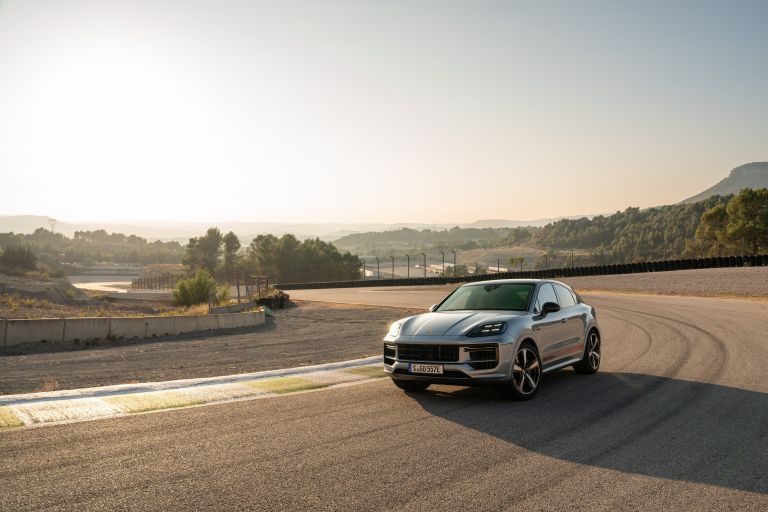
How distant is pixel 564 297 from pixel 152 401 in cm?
658

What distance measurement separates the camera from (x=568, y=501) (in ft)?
16.1

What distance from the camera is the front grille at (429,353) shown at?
28.0ft

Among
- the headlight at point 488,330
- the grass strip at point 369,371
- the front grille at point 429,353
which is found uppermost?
the headlight at point 488,330

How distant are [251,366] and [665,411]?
8.04 m

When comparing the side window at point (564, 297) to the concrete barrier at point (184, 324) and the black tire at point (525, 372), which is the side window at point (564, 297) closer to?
the black tire at point (525, 372)

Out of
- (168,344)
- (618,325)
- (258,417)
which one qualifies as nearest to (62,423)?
(258,417)

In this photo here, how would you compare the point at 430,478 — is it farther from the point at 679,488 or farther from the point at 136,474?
the point at 136,474

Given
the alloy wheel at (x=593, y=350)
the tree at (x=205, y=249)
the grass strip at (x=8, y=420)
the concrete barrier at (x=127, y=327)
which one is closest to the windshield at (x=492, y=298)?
the alloy wheel at (x=593, y=350)

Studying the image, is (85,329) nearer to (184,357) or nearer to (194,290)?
(184,357)

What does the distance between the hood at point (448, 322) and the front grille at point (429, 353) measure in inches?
7.1

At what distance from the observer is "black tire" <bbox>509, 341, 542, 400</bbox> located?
28.6 ft

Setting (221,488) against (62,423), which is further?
(62,423)

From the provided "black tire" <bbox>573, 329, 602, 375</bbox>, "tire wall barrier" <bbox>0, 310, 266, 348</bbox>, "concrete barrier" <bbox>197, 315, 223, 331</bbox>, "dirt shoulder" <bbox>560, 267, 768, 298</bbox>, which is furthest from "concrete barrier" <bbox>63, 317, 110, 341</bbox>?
"dirt shoulder" <bbox>560, 267, 768, 298</bbox>

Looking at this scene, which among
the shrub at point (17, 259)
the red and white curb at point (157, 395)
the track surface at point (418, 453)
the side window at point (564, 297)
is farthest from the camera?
the shrub at point (17, 259)
